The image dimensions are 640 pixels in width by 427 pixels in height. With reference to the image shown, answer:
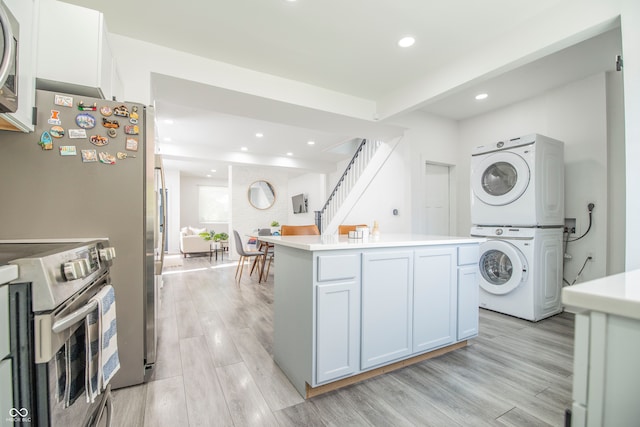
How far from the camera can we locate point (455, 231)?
183 inches

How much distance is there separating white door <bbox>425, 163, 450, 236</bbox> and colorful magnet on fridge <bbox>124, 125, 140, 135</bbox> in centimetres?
393

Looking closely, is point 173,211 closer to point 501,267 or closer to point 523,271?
point 501,267

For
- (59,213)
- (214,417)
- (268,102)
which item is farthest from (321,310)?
(268,102)

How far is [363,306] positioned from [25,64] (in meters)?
2.32

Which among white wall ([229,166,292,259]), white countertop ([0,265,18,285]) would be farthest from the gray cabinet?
white wall ([229,166,292,259])

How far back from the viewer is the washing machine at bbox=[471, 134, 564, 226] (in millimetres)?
3021

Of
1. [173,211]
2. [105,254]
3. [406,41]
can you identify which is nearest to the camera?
[105,254]

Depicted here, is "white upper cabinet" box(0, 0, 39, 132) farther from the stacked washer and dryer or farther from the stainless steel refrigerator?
the stacked washer and dryer

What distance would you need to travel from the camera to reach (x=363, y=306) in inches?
72.4

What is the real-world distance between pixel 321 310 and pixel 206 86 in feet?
8.24

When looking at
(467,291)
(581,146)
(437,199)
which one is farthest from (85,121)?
(581,146)

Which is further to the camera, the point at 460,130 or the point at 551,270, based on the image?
the point at 460,130

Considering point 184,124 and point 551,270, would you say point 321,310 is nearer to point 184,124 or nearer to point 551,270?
point 551,270

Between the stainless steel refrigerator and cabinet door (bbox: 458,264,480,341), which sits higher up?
the stainless steel refrigerator
